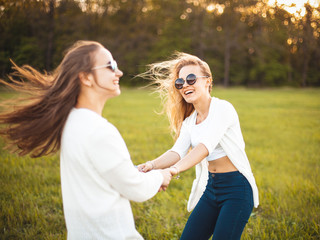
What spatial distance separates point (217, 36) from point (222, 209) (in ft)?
170

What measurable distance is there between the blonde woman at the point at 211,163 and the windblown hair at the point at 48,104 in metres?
1.09

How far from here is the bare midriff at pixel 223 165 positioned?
8.70ft

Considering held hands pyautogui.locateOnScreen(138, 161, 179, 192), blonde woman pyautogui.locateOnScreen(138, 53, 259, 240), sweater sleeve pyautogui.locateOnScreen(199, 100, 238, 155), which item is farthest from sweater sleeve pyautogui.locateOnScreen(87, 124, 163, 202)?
sweater sleeve pyautogui.locateOnScreen(199, 100, 238, 155)

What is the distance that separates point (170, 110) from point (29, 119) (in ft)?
6.25

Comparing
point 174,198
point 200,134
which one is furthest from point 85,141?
point 174,198

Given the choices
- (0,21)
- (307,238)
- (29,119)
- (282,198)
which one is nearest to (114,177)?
(29,119)

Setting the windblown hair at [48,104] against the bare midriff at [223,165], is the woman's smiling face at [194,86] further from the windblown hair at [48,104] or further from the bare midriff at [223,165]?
the windblown hair at [48,104]

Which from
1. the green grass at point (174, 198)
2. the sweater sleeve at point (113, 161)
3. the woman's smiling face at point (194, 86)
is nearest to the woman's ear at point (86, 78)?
the sweater sleeve at point (113, 161)

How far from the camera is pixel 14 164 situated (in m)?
6.24

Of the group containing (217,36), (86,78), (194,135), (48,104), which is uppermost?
(217,36)

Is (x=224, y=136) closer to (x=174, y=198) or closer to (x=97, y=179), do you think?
(x=97, y=179)

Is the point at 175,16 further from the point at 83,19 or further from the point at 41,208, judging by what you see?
the point at 41,208

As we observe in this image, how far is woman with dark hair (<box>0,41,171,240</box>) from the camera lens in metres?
1.57

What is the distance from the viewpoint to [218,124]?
97.6 inches
